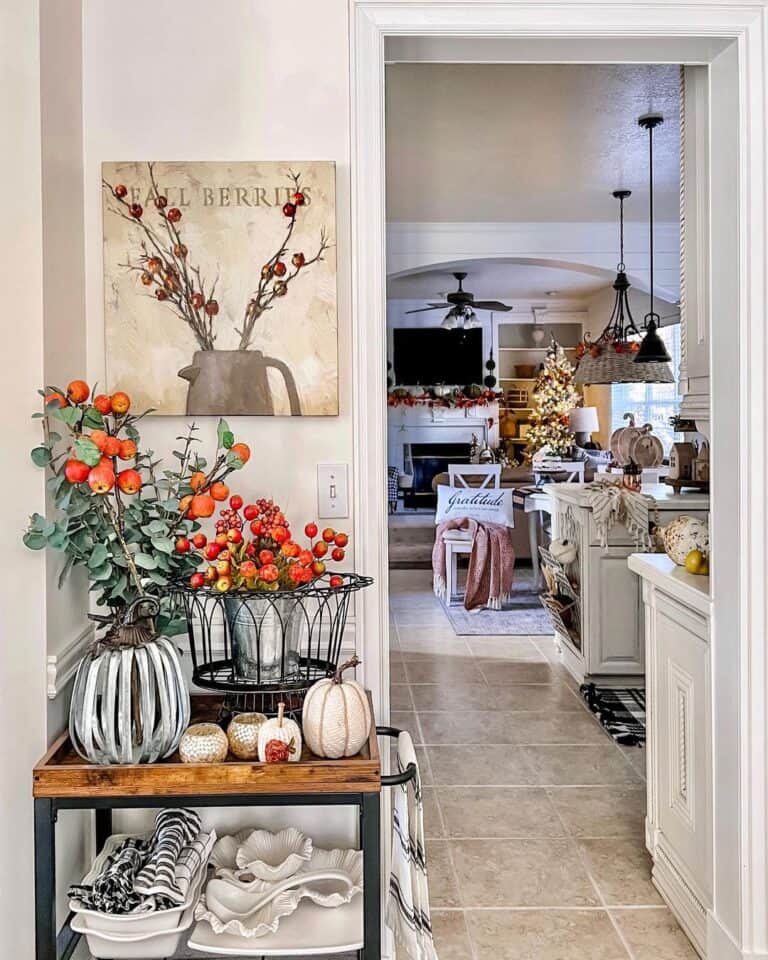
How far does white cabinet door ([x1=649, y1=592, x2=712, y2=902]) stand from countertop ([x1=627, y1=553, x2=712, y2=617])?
0.03m

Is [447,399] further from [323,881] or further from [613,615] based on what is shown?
[323,881]

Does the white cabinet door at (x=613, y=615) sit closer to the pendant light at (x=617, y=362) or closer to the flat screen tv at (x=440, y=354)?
the pendant light at (x=617, y=362)

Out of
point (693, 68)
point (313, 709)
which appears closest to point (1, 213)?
point (313, 709)

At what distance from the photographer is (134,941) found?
1.64 meters

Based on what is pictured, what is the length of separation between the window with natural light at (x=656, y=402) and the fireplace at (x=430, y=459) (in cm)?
225

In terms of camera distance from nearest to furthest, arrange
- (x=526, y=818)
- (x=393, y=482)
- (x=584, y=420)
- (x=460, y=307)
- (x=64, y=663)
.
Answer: (x=64, y=663), (x=526, y=818), (x=460, y=307), (x=584, y=420), (x=393, y=482)

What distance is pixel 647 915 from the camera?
2684 millimetres

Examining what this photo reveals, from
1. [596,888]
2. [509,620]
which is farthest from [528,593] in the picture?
[596,888]

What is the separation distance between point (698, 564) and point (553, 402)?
Result: 932cm

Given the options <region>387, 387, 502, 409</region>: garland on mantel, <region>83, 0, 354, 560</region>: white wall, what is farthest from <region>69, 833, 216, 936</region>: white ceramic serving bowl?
<region>387, 387, 502, 409</region>: garland on mantel

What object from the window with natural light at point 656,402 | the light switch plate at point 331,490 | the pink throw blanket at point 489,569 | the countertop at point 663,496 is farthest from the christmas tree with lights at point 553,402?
the light switch plate at point 331,490

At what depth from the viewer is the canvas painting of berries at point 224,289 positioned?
6.70ft

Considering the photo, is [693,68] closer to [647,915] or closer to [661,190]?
[647,915]

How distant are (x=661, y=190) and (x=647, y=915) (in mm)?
4505
